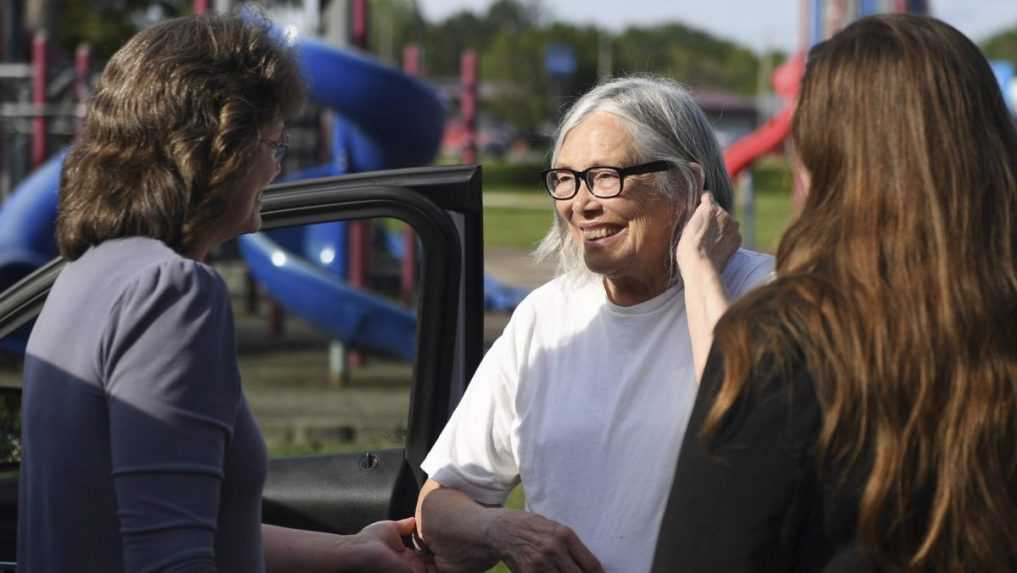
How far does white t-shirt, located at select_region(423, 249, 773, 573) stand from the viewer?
8.21ft

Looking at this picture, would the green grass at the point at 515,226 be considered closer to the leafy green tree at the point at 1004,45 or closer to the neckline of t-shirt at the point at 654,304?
the neckline of t-shirt at the point at 654,304

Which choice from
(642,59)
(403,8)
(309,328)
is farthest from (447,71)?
(642,59)

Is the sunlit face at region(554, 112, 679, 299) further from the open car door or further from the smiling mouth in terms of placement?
the open car door

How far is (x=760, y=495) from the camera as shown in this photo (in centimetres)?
169

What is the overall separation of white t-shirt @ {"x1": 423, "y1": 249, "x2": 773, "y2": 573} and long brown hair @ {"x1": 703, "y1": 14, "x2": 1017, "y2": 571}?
2.55ft

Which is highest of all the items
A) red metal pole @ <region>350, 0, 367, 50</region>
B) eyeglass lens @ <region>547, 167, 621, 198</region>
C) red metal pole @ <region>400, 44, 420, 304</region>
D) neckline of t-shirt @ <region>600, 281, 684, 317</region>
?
red metal pole @ <region>350, 0, 367, 50</region>

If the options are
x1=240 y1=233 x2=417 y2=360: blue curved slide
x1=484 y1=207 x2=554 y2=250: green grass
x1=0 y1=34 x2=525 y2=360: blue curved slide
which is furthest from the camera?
x1=484 y1=207 x2=554 y2=250: green grass

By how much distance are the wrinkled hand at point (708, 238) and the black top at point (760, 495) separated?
64cm

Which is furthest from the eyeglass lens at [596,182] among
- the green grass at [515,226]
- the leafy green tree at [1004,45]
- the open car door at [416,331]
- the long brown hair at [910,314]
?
the leafy green tree at [1004,45]

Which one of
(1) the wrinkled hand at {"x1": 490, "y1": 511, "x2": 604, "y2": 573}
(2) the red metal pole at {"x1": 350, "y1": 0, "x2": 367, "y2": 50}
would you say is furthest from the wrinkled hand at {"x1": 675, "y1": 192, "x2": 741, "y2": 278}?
(2) the red metal pole at {"x1": 350, "y1": 0, "x2": 367, "y2": 50}

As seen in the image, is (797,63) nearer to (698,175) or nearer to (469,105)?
(469,105)

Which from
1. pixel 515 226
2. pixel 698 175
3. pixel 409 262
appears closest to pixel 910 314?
pixel 698 175

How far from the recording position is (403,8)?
11862cm

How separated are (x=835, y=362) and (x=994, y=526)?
27 cm
